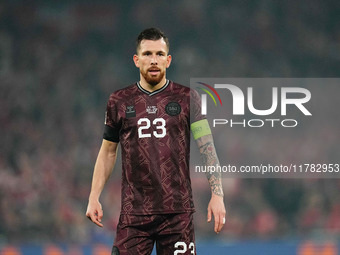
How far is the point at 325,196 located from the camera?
9.34 meters

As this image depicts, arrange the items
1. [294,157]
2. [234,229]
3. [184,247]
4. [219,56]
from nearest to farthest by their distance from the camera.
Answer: [184,247], [234,229], [294,157], [219,56]

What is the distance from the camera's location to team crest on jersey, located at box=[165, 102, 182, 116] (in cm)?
363

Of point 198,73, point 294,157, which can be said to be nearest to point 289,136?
point 294,157

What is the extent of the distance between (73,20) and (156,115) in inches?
298

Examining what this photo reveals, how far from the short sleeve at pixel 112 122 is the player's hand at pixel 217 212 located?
68 cm

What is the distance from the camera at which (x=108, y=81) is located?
10.4 m

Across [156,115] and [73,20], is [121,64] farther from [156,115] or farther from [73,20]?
[156,115]

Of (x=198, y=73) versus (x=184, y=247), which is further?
(x=198, y=73)

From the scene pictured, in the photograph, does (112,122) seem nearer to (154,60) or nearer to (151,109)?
(151,109)

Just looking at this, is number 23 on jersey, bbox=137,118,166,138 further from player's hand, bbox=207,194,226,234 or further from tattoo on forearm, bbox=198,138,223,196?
player's hand, bbox=207,194,226,234

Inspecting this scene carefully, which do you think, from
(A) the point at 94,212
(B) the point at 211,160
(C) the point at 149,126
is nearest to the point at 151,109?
(C) the point at 149,126

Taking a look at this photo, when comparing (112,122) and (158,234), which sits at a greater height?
(112,122)

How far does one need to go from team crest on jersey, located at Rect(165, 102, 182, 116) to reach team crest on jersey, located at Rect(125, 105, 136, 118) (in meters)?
0.19

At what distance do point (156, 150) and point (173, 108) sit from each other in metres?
0.26
